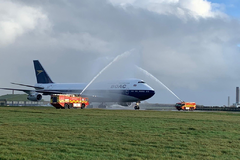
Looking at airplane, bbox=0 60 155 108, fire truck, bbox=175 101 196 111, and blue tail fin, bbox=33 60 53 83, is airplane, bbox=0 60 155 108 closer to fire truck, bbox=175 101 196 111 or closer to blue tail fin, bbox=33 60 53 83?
fire truck, bbox=175 101 196 111

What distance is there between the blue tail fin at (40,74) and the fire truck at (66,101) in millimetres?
28470

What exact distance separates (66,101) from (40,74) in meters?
33.1

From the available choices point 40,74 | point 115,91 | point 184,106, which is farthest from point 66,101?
point 40,74

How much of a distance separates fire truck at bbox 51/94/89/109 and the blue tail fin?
1121 inches

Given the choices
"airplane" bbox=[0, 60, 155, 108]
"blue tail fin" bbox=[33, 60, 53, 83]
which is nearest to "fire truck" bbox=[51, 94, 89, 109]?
"airplane" bbox=[0, 60, 155, 108]

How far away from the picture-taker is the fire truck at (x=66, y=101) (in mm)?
42344

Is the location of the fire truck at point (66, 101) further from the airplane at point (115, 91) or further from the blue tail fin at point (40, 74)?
the blue tail fin at point (40, 74)

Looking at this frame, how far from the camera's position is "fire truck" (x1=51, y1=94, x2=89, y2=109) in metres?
42.3

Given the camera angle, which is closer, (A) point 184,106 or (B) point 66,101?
(B) point 66,101

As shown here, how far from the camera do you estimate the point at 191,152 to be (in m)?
10.5

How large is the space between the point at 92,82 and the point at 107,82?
4298 mm

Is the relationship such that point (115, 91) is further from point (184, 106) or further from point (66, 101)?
point (184, 106)

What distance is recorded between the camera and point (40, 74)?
7381cm

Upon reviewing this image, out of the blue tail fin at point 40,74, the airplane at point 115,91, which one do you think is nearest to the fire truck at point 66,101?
the airplane at point 115,91
